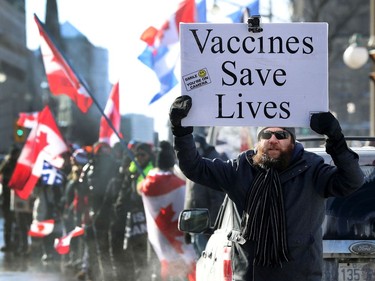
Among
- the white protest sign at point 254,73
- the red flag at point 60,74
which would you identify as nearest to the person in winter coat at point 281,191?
the white protest sign at point 254,73

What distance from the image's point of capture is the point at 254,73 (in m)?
6.64

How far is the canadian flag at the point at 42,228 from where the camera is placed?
60.7 ft

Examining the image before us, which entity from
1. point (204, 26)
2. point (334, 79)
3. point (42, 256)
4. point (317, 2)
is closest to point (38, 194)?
point (42, 256)

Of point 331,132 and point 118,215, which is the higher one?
point 331,132

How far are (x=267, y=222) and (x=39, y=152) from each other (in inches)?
455

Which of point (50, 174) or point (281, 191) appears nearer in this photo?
point (281, 191)

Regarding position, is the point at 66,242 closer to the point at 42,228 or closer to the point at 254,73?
the point at 42,228

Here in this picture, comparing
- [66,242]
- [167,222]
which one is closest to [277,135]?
[167,222]

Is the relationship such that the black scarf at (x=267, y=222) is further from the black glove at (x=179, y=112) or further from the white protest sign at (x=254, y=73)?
the black glove at (x=179, y=112)

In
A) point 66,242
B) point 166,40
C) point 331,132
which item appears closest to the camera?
point 331,132

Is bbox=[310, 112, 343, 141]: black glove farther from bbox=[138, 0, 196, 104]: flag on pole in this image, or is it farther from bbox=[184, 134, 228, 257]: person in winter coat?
bbox=[138, 0, 196, 104]: flag on pole

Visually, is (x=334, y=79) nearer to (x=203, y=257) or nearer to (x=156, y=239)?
(x=156, y=239)

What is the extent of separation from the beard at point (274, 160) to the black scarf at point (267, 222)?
0.03 meters

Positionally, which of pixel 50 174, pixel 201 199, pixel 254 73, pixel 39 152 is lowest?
pixel 50 174
